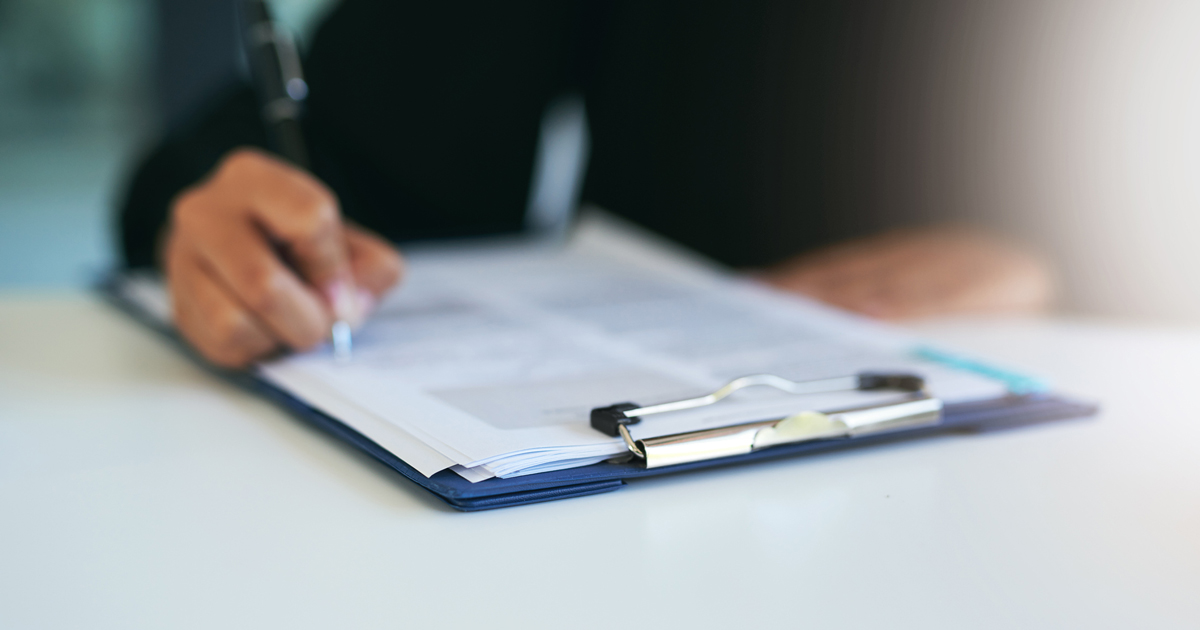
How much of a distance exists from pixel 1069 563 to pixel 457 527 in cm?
26

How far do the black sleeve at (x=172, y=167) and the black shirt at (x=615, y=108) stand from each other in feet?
0.46

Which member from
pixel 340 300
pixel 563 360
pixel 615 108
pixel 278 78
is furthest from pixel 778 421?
pixel 615 108

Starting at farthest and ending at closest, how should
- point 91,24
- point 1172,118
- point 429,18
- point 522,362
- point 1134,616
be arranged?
point 91,24
point 429,18
point 1172,118
point 522,362
point 1134,616

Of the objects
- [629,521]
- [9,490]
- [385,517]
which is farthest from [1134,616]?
[9,490]

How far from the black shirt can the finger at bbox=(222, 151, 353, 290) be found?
55 centimetres

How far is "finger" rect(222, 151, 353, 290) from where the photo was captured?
61 cm

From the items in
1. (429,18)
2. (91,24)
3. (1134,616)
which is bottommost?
(1134,616)

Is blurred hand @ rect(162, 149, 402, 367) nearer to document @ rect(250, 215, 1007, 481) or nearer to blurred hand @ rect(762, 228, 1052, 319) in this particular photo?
document @ rect(250, 215, 1007, 481)

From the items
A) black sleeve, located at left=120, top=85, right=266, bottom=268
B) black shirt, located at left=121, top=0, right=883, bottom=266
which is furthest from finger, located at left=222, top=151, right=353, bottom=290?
black shirt, located at left=121, top=0, right=883, bottom=266

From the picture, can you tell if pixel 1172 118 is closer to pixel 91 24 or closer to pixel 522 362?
pixel 522 362

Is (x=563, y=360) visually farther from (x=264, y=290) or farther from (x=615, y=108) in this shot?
(x=615, y=108)

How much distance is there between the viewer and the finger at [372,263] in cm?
68

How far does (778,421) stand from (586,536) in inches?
5.1

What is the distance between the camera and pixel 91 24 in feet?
10.3
